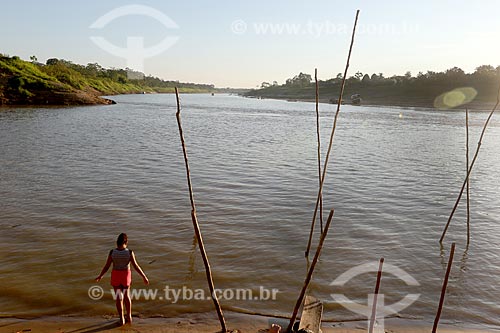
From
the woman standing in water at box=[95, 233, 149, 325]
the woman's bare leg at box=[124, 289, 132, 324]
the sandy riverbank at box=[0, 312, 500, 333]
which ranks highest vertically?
the woman standing in water at box=[95, 233, 149, 325]

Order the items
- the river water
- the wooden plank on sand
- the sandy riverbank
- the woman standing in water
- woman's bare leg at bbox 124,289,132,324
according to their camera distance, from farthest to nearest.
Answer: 1. the river water
2. woman's bare leg at bbox 124,289,132,324
3. the sandy riverbank
4. the woman standing in water
5. the wooden plank on sand

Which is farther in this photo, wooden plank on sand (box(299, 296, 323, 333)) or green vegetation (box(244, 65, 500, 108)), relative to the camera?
green vegetation (box(244, 65, 500, 108))

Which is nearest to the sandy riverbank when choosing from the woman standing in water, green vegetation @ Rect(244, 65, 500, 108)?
the woman standing in water

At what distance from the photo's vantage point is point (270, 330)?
5820 millimetres

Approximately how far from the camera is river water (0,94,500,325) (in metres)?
7.25

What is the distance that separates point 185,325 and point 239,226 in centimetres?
447

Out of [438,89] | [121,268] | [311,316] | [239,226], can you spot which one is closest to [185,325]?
[121,268]

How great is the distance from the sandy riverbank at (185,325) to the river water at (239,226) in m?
0.25

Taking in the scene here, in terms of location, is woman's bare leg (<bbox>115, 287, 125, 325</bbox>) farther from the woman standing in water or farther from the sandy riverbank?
the sandy riverbank

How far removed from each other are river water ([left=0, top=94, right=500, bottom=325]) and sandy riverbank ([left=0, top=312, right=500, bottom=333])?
0.25 m

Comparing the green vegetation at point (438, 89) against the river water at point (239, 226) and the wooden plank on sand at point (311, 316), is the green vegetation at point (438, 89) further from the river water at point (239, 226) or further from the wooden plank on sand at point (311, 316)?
the wooden plank on sand at point (311, 316)

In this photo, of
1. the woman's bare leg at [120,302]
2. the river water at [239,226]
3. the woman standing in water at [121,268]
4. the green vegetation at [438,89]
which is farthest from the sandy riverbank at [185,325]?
the green vegetation at [438,89]

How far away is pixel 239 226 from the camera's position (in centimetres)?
1048

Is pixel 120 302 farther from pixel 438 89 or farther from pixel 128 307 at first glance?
pixel 438 89
